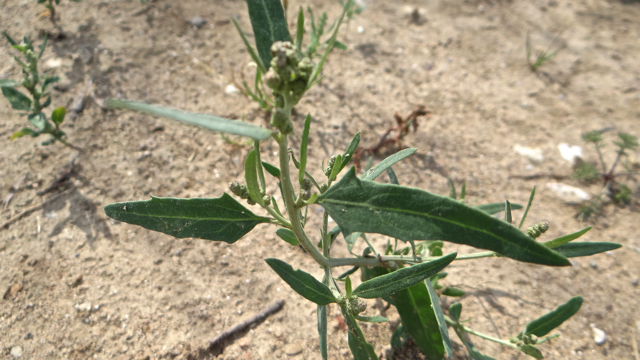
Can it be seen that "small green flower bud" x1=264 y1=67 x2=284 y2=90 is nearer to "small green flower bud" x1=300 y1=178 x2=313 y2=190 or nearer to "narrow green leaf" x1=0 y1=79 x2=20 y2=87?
"small green flower bud" x1=300 y1=178 x2=313 y2=190

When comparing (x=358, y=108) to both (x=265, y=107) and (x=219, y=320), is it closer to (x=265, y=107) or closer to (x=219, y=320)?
(x=265, y=107)

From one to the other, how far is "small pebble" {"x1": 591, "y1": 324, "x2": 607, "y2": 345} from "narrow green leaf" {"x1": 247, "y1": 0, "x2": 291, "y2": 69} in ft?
6.85

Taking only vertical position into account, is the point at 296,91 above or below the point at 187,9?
above

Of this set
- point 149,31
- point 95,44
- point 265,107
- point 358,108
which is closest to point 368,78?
point 358,108

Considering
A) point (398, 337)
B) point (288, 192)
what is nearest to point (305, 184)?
point (288, 192)

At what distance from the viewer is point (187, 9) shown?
131 inches

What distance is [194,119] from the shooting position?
2.65ft

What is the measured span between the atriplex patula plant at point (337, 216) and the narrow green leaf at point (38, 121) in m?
1.36

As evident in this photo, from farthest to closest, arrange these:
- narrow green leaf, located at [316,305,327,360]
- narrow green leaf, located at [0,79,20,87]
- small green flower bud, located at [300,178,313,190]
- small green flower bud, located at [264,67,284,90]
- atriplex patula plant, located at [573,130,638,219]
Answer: atriplex patula plant, located at [573,130,638,219] < narrow green leaf, located at [0,79,20,87] < narrow green leaf, located at [316,305,327,360] < small green flower bud, located at [300,178,313,190] < small green flower bud, located at [264,67,284,90]

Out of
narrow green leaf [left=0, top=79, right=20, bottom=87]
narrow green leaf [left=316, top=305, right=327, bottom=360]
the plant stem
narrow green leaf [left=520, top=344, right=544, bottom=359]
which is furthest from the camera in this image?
narrow green leaf [left=0, top=79, right=20, bottom=87]

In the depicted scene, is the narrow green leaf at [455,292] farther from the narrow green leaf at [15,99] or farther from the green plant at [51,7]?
the green plant at [51,7]

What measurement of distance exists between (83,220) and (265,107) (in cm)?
128

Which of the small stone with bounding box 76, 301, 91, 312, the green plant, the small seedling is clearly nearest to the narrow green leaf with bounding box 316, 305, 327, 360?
the small stone with bounding box 76, 301, 91, 312

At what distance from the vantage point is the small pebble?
198 cm
